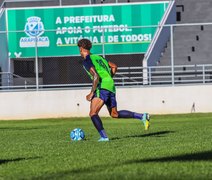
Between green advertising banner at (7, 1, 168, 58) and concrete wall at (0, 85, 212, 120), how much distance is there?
2346 millimetres

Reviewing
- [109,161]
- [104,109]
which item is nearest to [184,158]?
[109,161]

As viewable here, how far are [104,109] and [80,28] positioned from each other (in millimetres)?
5739

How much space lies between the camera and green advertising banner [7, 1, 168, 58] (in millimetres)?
33625

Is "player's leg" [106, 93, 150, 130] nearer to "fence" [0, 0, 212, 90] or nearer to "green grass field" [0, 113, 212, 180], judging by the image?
"green grass field" [0, 113, 212, 180]

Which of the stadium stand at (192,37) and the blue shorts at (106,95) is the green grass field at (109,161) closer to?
the blue shorts at (106,95)

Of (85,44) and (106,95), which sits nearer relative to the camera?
(85,44)

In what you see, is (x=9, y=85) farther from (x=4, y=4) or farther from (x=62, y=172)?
(x=62, y=172)

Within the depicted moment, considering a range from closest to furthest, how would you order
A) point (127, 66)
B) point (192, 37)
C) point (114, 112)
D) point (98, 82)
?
point (98, 82) < point (114, 112) < point (127, 66) < point (192, 37)

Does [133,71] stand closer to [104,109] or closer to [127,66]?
[127,66]

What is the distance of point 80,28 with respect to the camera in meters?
34.6

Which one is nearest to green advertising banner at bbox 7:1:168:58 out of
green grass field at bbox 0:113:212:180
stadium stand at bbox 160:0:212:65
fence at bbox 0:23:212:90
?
fence at bbox 0:23:212:90

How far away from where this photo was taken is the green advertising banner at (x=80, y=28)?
3362 cm

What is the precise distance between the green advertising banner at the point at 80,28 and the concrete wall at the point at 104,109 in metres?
2.35

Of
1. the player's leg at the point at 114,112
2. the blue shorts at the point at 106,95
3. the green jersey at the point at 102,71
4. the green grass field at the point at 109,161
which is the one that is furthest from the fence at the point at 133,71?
the green grass field at the point at 109,161
